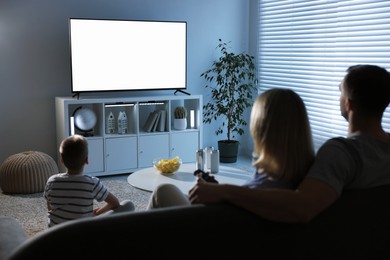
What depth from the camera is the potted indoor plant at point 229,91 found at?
227 inches

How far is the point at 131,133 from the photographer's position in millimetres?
5355

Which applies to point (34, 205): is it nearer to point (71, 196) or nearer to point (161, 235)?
point (71, 196)

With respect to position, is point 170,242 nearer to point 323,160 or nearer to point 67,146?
point 323,160

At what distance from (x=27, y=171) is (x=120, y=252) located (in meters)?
3.47

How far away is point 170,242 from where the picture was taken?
1.26m

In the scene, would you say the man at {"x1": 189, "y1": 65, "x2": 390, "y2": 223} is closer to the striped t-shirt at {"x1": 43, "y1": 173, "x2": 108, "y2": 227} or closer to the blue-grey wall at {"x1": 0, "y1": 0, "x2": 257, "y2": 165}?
the striped t-shirt at {"x1": 43, "y1": 173, "x2": 108, "y2": 227}

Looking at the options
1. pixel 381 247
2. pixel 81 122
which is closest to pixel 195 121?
pixel 81 122

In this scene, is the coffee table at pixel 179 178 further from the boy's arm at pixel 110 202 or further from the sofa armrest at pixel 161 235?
the sofa armrest at pixel 161 235

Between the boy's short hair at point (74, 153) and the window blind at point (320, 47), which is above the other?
the window blind at point (320, 47)

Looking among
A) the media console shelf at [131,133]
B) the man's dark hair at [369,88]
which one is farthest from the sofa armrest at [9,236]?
the media console shelf at [131,133]

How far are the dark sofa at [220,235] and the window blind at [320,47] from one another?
3.07 m

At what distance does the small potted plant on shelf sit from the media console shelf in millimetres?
67

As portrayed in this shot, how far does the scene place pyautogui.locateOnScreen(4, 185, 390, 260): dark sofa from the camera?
1.21 metres

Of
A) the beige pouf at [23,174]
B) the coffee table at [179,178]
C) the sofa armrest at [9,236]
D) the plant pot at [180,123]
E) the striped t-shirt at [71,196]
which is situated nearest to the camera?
the sofa armrest at [9,236]
